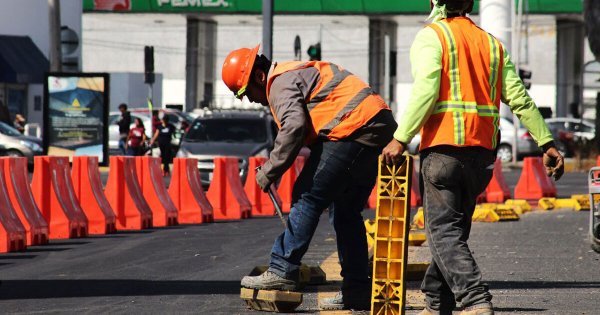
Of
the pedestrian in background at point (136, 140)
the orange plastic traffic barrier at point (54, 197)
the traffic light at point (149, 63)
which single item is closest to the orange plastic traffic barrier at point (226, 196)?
the orange plastic traffic barrier at point (54, 197)

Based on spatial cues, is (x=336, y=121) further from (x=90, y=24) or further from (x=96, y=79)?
(x=90, y=24)

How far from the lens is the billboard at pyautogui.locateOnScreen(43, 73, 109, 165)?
79.7ft

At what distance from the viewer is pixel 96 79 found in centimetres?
2448

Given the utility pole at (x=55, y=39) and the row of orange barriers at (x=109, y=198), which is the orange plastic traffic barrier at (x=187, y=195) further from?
the utility pole at (x=55, y=39)

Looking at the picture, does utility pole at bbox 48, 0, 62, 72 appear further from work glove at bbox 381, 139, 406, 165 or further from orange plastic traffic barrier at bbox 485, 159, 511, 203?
work glove at bbox 381, 139, 406, 165

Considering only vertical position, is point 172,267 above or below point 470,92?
below

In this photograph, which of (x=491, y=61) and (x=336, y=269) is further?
(x=336, y=269)

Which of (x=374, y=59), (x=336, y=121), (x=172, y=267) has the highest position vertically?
(x=374, y=59)

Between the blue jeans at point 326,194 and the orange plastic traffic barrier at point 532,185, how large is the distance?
15.5 metres

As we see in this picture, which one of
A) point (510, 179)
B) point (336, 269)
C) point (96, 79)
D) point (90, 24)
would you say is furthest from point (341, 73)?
point (90, 24)

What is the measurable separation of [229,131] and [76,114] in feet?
9.12

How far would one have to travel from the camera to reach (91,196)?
15.1 meters

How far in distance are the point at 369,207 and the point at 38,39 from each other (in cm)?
4377

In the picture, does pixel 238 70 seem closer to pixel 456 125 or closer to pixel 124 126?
pixel 456 125
